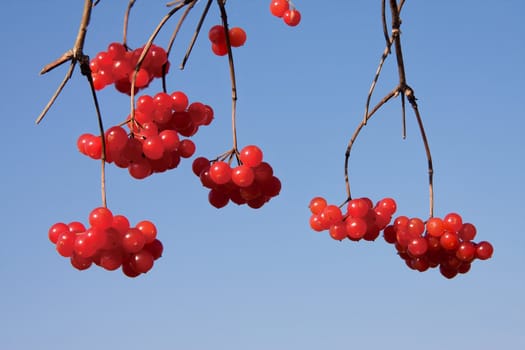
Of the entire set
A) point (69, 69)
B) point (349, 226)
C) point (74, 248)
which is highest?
point (349, 226)

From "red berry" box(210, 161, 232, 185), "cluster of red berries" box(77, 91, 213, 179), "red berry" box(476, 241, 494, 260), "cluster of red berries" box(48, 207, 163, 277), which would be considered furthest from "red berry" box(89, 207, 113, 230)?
"red berry" box(476, 241, 494, 260)

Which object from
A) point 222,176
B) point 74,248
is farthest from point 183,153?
point 74,248

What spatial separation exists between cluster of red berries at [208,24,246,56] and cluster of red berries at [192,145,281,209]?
10.2 inches

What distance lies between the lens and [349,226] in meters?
1.96

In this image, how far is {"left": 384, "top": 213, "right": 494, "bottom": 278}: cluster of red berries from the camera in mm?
2025

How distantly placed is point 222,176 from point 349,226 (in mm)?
455

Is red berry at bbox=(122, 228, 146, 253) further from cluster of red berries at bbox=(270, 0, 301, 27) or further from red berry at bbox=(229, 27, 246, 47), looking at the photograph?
cluster of red berries at bbox=(270, 0, 301, 27)

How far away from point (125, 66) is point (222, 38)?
243mm

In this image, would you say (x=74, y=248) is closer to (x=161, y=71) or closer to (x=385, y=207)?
(x=161, y=71)

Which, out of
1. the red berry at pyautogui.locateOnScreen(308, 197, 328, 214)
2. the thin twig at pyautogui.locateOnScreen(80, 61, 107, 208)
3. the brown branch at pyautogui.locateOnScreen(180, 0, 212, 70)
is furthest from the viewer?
the red berry at pyautogui.locateOnScreen(308, 197, 328, 214)

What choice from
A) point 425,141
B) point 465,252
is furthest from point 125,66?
point 465,252

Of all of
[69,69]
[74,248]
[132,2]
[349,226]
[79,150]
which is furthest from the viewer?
[349,226]

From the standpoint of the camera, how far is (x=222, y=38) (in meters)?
1.76

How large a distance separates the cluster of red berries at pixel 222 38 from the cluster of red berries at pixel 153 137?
164 millimetres
